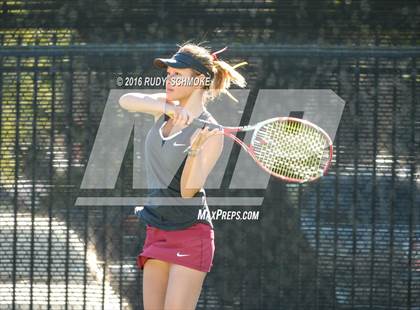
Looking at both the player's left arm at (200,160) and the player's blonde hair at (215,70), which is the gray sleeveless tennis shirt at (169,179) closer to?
the player's left arm at (200,160)

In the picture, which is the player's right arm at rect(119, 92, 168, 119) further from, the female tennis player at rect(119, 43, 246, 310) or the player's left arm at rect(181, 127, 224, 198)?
the player's left arm at rect(181, 127, 224, 198)

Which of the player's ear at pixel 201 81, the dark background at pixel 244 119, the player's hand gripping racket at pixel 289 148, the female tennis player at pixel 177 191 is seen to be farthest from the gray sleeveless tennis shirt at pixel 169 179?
the dark background at pixel 244 119

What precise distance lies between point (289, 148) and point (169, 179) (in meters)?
1.11

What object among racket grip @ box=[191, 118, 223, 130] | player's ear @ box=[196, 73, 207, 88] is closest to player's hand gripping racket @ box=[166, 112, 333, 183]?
player's ear @ box=[196, 73, 207, 88]

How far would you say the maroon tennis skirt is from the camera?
203 inches

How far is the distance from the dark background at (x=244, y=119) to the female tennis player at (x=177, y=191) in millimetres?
1808

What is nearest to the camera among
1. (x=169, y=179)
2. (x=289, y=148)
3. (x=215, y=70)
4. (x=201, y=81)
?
(x=169, y=179)

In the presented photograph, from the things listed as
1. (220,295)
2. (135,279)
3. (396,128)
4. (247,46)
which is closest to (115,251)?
(135,279)

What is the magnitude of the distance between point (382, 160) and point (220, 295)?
1.62m

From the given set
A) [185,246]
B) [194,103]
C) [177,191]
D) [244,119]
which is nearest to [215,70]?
[194,103]

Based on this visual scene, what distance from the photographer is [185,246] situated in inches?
203

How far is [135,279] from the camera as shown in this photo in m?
7.30

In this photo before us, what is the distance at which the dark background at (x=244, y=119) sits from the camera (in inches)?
277

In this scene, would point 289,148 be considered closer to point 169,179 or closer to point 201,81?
point 201,81
